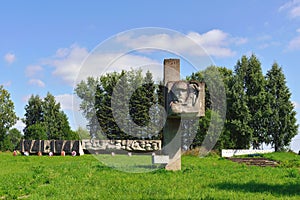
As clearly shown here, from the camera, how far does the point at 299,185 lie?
33.7ft

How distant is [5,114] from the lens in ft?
217

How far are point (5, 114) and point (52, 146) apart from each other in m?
35.2

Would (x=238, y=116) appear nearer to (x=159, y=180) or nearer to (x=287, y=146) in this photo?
(x=287, y=146)

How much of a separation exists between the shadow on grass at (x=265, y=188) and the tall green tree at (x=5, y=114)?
204 ft

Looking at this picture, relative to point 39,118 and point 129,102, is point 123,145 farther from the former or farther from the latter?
point 39,118

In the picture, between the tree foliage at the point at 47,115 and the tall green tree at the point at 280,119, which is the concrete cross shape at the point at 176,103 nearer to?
the tall green tree at the point at 280,119

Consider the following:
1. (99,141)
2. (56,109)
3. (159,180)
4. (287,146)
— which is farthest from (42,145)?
(56,109)

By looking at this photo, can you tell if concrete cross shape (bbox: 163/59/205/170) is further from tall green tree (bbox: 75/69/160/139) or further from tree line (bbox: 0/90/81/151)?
tree line (bbox: 0/90/81/151)

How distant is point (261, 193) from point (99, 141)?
28.9m

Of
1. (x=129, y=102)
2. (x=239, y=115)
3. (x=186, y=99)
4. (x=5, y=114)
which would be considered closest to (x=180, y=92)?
(x=186, y=99)

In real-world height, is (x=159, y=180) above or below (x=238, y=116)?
below

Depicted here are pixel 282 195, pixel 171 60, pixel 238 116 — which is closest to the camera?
pixel 282 195

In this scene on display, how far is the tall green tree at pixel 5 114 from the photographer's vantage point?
6581 centimetres

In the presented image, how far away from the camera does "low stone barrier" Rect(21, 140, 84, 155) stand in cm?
3472
